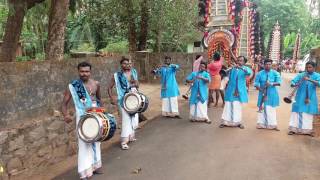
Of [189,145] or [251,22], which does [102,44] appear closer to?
[251,22]

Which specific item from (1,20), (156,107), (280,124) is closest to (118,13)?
(1,20)

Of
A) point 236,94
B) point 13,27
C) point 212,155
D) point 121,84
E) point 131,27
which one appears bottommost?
point 212,155

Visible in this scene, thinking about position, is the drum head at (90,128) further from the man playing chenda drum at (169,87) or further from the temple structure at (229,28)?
the temple structure at (229,28)

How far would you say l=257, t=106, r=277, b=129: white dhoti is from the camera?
9.78 meters

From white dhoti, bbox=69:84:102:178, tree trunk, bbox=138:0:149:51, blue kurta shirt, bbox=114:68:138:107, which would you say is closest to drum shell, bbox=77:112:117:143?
white dhoti, bbox=69:84:102:178

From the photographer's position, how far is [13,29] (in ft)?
35.7

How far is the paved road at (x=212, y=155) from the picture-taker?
22.1 ft

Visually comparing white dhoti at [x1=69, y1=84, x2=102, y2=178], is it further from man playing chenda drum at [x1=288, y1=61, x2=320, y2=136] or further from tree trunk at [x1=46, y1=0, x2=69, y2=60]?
man playing chenda drum at [x1=288, y1=61, x2=320, y2=136]

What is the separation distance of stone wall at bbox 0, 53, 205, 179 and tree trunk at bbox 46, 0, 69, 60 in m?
1.53

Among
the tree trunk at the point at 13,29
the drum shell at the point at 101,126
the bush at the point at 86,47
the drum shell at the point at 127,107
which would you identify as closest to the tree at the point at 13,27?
the tree trunk at the point at 13,29

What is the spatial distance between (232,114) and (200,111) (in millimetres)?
1020

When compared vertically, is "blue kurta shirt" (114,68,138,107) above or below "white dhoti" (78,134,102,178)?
above

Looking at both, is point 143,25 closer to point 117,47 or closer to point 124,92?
point 117,47

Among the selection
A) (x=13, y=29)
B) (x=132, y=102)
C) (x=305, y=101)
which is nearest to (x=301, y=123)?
(x=305, y=101)
